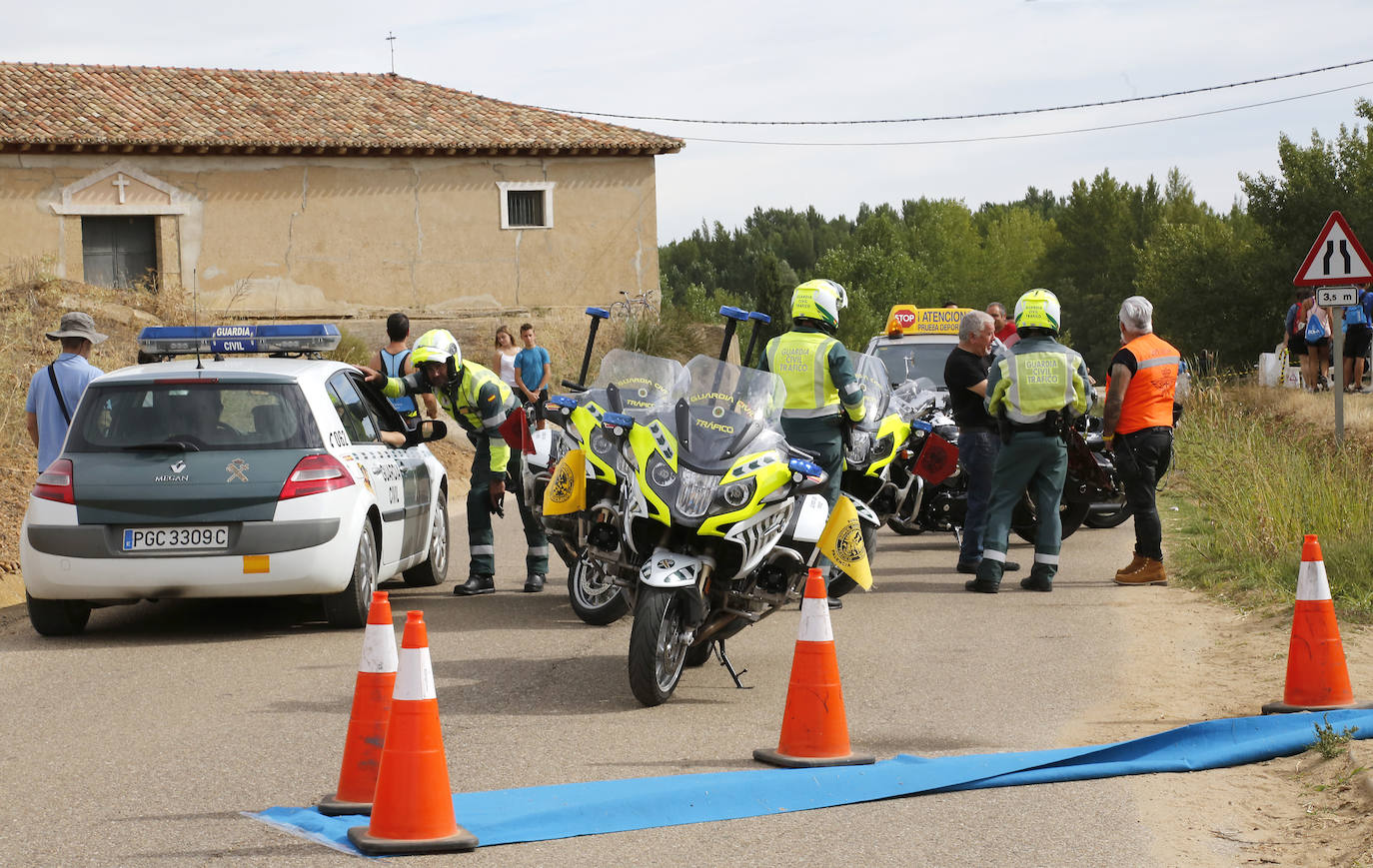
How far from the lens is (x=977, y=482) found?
40.4 ft

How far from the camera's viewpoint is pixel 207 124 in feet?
118

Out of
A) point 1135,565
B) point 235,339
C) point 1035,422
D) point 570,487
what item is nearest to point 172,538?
point 235,339

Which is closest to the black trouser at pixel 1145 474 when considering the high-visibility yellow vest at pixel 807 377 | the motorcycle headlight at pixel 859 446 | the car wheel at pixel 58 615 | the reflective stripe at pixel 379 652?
the motorcycle headlight at pixel 859 446

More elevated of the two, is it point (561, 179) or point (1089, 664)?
point (561, 179)

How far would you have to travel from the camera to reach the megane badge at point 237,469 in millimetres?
8984

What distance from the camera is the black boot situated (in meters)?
11.1

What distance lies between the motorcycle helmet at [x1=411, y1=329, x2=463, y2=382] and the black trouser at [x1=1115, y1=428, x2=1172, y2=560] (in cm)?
480

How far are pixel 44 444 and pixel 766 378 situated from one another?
17.2 feet

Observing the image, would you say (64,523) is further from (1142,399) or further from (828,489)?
(1142,399)

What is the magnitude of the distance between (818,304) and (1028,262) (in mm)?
121660

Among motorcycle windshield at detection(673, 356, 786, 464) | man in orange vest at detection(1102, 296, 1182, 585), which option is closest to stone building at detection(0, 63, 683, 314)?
man in orange vest at detection(1102, 296, 1182, 585)

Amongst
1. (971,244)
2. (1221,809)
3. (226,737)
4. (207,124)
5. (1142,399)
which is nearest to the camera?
(1221,809)

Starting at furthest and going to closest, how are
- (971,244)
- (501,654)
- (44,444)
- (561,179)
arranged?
(971,244)
(561,179)
(44,444)
(501,654)

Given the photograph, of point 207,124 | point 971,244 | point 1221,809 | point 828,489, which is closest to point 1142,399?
point 828,489
